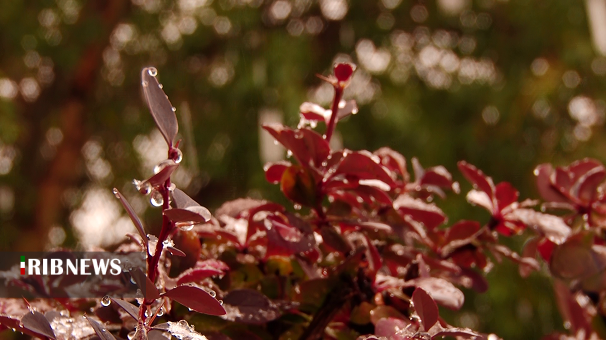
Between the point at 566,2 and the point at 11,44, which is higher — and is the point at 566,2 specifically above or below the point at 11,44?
above

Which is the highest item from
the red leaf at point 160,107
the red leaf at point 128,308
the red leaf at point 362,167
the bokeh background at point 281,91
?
the red leaf at point 160,107

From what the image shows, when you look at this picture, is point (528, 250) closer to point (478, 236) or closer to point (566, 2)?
point (478, 236)

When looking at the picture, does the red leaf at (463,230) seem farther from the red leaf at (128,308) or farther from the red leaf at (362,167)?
the red leaf at (128,308)

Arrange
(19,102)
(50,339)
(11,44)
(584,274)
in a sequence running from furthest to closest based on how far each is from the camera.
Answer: (19,102)
(11,44)
(584,274)
(50,339)

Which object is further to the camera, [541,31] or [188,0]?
[188,0]

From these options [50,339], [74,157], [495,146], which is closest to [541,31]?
[495,146]

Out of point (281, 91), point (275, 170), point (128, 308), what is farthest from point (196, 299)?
point (281, 91)

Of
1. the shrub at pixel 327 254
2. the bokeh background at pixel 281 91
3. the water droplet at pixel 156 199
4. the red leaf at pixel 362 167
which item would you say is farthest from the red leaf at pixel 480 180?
the bokeh background at pixel 281 91
